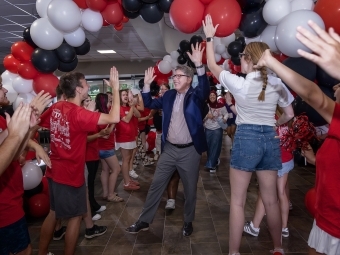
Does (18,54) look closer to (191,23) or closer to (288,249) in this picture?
(191,23)

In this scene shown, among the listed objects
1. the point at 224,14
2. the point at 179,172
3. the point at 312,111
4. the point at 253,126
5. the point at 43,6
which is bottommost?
the point at 179,172

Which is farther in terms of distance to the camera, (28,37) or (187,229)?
(28,37)

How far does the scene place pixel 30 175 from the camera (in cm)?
302

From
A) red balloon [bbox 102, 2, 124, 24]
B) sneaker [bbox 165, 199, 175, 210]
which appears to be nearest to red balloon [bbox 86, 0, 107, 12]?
red balloon [bbox 102, 2, 124, 24]

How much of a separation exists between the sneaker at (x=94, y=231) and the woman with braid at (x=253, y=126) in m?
1.40

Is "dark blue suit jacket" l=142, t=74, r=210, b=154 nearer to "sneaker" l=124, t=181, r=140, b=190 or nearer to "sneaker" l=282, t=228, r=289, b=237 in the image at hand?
"sneaker" l=282, t=228, r=289, b=237

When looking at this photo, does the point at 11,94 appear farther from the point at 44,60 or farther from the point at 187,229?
the point at 187,229

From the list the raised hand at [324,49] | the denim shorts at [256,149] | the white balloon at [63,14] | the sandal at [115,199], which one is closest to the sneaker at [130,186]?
the sandal at [115,199]

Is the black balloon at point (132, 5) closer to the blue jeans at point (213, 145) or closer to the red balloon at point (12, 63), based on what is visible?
the red balloon at point (12, 63)

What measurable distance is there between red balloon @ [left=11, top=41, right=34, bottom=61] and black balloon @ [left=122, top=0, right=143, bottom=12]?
1.27 meters

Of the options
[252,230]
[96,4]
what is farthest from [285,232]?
[96,4]

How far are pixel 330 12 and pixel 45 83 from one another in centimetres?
271

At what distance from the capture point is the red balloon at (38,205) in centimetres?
312

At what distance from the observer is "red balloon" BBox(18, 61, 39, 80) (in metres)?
3.09
